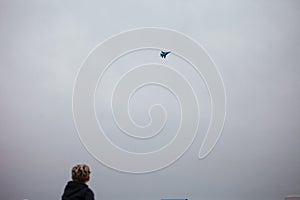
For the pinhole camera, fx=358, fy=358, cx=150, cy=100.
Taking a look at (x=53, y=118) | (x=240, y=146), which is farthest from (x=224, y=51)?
(x=53, y=118)

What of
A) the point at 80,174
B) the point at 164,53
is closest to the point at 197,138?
the point at 164,53

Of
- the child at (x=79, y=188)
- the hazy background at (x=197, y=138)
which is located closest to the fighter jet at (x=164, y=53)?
the hazy background at (x=197, y=138)

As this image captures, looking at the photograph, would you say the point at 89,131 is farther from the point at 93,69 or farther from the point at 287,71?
the point at 287,71

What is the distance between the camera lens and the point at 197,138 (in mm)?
3291

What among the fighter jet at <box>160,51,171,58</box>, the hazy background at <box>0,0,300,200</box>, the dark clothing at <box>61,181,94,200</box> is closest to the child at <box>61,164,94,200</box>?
the dark clothing at <box>61,181,94,200</box>

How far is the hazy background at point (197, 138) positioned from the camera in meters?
3.22

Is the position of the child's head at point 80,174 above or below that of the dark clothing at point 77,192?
above

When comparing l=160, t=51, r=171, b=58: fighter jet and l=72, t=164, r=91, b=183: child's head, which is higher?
l=160, t=51, r=171, b=58: fighter jet

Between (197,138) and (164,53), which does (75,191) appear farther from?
(164,53)

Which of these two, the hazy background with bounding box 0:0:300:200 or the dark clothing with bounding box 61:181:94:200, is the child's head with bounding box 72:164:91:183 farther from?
the hazy background with bounding box 0:0:300:200

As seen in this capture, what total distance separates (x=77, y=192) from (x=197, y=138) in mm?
1316

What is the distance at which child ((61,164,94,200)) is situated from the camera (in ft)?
7.79

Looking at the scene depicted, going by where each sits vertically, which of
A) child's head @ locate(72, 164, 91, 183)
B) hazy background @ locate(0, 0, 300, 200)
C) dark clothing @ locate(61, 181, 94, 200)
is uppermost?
hazy background @ locate(0, 0, 300, 200)

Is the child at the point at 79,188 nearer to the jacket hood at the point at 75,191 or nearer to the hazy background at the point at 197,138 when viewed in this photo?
the jacket hood at the point at 75,191
